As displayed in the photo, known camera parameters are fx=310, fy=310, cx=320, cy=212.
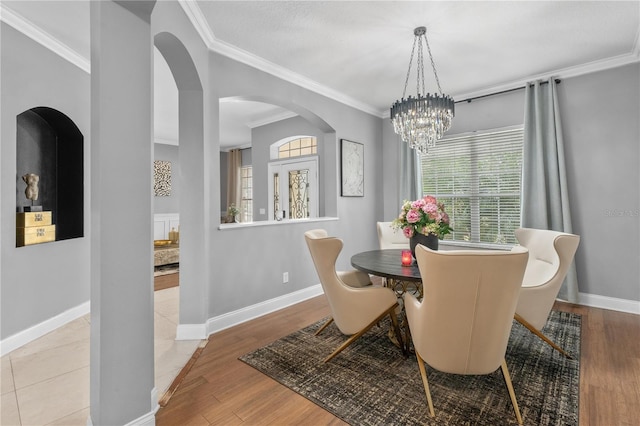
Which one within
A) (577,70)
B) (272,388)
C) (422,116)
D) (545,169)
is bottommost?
(272,388)

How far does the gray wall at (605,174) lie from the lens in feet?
10.7

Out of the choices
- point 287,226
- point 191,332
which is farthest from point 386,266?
point 191,332

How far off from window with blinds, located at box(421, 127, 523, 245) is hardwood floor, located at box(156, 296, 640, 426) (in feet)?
5.09

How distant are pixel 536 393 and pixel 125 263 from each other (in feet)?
8.11

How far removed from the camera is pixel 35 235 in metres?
2.80

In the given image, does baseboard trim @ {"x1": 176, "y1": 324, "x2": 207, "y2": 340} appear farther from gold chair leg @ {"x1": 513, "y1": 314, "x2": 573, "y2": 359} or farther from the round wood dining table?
gold chair leg @ {"x1": 513, "y1": 314, "x2": 573, "y2": 359}

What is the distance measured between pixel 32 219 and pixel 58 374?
141cm

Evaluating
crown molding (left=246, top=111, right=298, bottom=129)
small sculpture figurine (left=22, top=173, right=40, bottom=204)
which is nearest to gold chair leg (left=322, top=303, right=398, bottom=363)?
small sculpture figurine (left=22, top=173, right=40, bottom=204)

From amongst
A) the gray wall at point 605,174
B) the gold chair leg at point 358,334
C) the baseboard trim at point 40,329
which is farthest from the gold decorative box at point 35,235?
the gray wall at point 605,174

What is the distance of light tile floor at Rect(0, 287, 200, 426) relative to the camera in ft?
5.87

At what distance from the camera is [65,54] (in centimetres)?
301

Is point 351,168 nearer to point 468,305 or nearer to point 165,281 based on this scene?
point 468,305

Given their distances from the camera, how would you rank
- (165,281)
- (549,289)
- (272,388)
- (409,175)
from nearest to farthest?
(272,388) → (549,289) → (409,175) → (165,281)

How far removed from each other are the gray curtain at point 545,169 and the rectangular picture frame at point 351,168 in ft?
6.91
